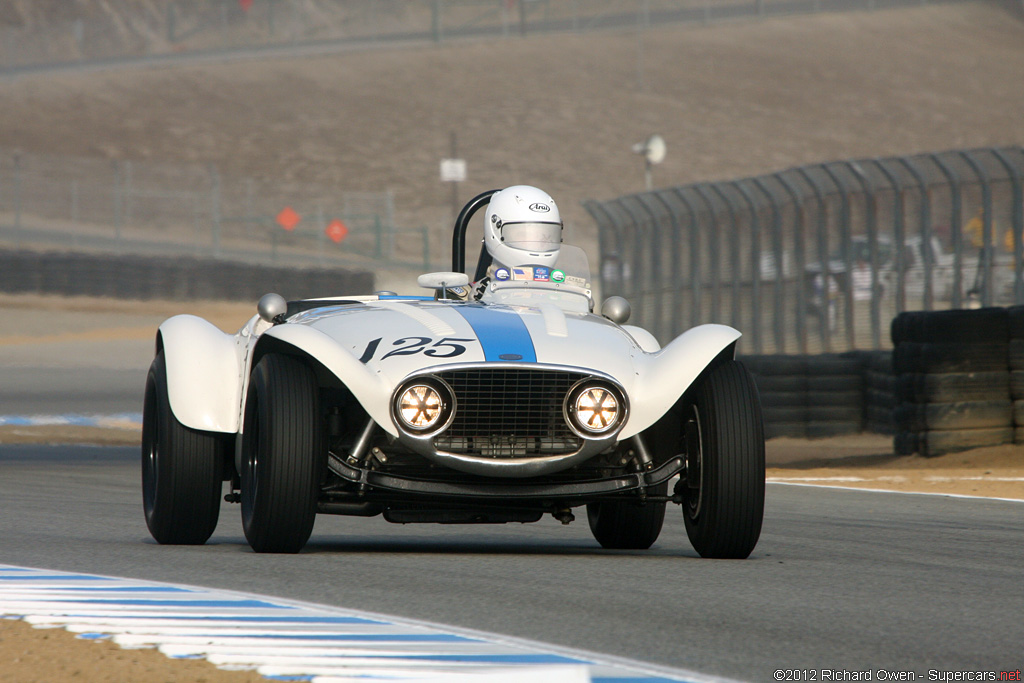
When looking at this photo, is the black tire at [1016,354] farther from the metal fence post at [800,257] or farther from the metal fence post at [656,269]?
the metal fence post at [656,269]

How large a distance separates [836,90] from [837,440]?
195 feet

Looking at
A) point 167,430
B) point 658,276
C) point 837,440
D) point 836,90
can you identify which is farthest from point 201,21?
point 167,430

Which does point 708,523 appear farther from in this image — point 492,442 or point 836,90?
point 836,90

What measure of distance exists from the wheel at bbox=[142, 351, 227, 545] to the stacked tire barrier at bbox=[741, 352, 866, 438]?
34.1ft

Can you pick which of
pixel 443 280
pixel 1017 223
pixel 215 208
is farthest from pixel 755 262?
pixel 215 208

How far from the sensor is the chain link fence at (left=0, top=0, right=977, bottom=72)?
80875mm

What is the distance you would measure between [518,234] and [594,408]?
1.89m

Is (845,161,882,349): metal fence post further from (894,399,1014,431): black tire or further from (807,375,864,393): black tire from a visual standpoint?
(894,399,1014,431): black tire

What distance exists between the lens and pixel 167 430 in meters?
7.63

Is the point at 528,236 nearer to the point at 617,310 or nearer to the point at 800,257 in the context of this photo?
the point at 617,310

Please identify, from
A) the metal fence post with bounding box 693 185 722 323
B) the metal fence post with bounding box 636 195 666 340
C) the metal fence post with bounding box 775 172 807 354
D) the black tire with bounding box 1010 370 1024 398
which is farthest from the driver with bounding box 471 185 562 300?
the metal fence post with bounding box 636 195 666 340

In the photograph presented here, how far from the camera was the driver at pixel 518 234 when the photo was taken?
833 cm

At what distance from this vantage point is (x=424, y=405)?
21.7 ft

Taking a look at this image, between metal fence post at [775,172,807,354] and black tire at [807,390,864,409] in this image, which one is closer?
black tire at [807,390,864,409]
